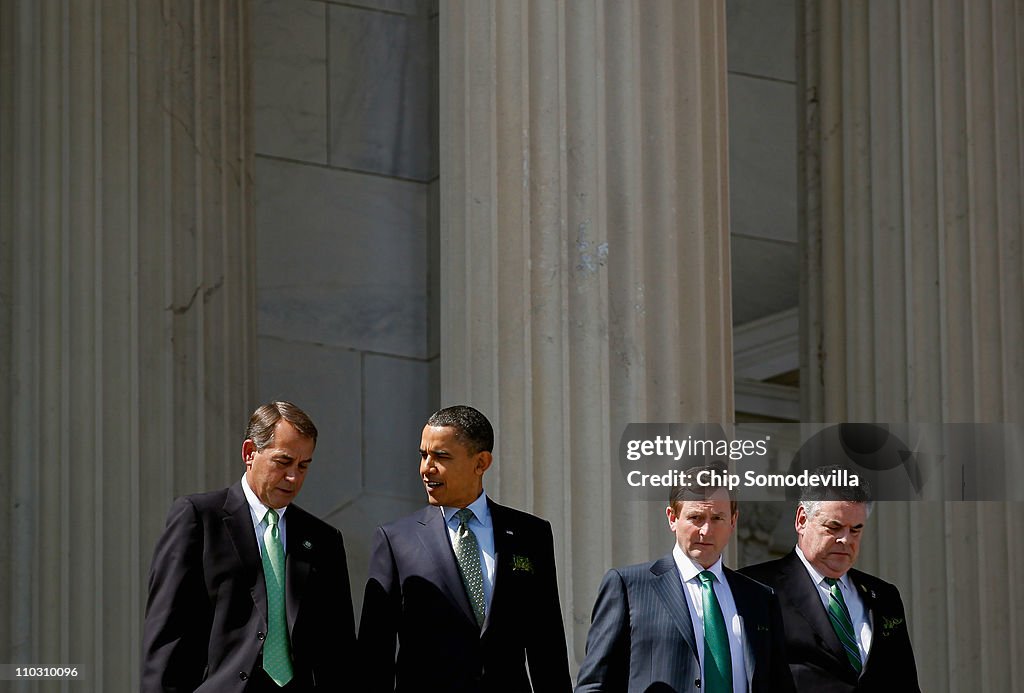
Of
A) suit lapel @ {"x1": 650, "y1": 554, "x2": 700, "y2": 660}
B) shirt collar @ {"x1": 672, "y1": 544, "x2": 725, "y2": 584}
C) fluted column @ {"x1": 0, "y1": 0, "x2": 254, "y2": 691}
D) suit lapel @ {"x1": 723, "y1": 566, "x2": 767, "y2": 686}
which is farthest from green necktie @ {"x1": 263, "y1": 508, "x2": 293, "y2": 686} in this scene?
fluted column @ {"x1": 0, "y1": 0, "x2": 254, "y2": 691}

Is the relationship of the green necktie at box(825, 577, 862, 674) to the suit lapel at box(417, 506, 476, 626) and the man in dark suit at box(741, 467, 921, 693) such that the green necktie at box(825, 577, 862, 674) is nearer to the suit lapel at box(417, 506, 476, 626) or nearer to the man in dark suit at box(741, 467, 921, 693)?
the man in dark suit at box(741, 467, 921, 693)

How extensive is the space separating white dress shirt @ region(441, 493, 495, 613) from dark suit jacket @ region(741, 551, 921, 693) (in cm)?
125

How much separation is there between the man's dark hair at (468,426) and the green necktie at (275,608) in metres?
0.74

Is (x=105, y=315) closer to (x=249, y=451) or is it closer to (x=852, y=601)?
(x=249, y=451)

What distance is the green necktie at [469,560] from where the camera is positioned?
7438 mm

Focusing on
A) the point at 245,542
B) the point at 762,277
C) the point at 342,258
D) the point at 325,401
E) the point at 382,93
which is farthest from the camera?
the point at 762,277

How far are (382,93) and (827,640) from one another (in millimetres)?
6800

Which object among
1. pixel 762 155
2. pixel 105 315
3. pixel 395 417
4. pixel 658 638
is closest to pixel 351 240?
pixel 395 417

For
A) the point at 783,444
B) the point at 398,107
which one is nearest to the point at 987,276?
the point at 783,444

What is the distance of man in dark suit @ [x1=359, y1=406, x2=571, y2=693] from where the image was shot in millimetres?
7367

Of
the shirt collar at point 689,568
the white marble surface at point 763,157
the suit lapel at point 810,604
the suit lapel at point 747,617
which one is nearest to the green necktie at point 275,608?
the shirt collar at point 689,568

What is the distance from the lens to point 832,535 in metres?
8.09

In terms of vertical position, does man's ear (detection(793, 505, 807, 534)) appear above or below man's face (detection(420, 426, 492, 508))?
below

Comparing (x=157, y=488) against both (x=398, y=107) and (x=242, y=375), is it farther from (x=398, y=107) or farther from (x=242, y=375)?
(x=398, y=107)
